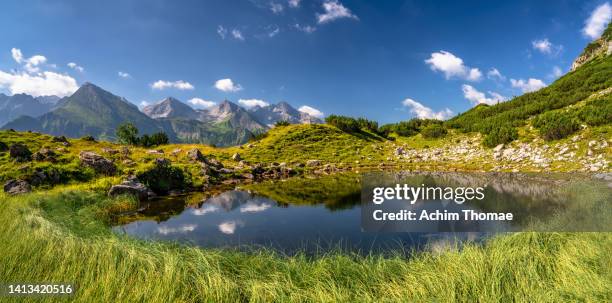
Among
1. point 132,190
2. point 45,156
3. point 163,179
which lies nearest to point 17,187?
point 132,190

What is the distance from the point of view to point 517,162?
37.0 m

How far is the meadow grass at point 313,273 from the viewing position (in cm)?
682

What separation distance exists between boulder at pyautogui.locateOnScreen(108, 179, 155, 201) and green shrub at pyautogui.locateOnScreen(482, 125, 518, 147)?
47557 mm

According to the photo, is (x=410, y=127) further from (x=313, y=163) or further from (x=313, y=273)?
(x=313, y=273)

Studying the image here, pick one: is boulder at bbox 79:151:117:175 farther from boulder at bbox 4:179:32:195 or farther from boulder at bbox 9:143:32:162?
boulder at bbox 4:179:32:195

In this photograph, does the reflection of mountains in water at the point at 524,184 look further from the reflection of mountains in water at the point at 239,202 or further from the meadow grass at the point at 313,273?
the reflection of mountains in water at the point at 239,202

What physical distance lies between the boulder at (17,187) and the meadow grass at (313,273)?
14184 mm

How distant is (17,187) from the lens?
21.2m

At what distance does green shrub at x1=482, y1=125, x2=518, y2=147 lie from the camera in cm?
4475

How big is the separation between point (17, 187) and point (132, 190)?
23.3 ft

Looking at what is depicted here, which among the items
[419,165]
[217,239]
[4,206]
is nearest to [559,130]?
[419,165]

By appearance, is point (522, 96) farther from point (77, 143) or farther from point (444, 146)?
point (77, 143)

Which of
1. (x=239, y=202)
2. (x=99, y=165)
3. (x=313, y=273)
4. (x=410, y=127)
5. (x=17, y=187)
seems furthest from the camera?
(x=410, y=127)

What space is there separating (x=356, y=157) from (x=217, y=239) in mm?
50694
